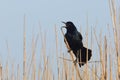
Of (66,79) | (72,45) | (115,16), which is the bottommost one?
(66,79)

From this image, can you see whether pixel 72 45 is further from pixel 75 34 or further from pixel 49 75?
pixel 49 75

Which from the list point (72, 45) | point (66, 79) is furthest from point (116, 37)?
point (72, 45)

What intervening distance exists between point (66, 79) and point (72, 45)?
1.65 feet

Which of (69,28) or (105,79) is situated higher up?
(69,28)

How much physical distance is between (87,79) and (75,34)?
769 millimetres

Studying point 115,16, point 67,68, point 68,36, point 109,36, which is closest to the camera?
point 115,16

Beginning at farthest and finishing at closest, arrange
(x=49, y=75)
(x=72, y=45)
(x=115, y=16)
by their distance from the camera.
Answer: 1. (x=72, y=45)
2. (x=49, y=75)
3. (x=115, y=16)

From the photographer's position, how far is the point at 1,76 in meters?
1.71

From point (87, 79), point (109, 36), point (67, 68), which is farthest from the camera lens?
point (67, 68)

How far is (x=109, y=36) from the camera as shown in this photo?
1.41 meters

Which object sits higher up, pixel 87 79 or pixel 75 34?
pixel 75 34

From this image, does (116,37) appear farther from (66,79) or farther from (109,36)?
(66,79)

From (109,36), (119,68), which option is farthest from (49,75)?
(119,68)

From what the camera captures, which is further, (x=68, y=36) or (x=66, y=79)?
(x=68, y=36)
